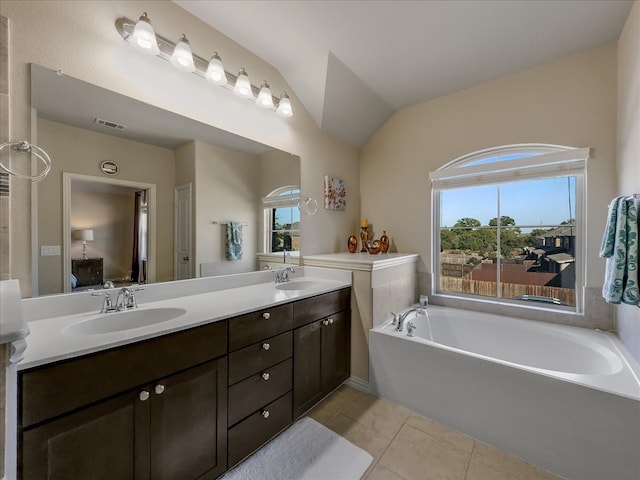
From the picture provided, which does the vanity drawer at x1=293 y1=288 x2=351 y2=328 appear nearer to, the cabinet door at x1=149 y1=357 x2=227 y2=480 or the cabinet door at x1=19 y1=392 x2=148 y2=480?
the cabinet door at x1=149 y1=357 x2=227 y2=480

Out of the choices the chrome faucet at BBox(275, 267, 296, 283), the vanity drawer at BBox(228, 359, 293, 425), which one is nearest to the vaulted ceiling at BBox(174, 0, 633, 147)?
the chrome faucet at BBox(275, 267, 296, 283)

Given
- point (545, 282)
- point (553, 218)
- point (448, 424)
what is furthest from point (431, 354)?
point (553, 218)

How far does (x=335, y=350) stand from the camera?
6.82 ft

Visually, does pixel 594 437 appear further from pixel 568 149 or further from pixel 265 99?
pixel 265 99

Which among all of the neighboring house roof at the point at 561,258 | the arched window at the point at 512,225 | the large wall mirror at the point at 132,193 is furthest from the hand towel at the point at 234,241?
the neighboring house roof at the point at 561,258

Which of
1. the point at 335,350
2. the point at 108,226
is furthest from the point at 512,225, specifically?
the point at 108,226

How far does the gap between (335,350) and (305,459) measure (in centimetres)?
73

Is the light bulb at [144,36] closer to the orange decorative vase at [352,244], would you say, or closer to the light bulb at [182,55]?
the light bulb at [182,55]

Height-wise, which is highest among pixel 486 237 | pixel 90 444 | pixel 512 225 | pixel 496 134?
pixel 496 134

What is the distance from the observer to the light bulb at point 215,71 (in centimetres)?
170

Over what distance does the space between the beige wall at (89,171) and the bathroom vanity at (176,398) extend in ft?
1.63

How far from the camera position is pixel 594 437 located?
131cm

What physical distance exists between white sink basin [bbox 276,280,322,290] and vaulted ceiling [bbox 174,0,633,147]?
5.08 ft

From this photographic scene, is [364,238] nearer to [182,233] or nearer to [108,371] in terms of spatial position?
[182,233]
